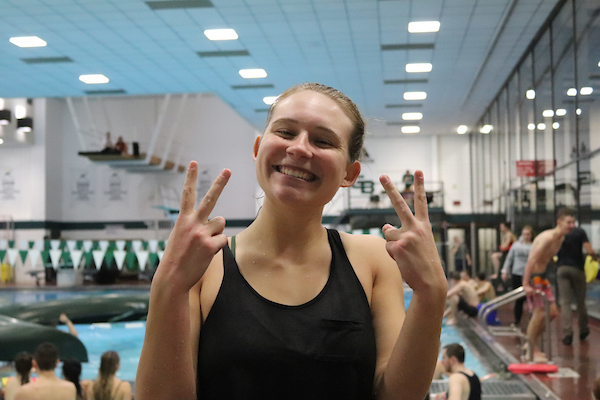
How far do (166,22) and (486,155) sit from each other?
12.3 meters

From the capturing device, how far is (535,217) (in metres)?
12.6

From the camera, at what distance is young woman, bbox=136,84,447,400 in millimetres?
1240

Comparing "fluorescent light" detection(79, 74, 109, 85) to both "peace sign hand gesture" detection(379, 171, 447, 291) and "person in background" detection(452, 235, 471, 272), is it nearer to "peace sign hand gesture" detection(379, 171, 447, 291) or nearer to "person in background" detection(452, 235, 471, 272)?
"person in background" detection(452, 235, 471, 272)

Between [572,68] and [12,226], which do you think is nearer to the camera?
[572,68]

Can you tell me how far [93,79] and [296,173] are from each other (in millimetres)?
15489

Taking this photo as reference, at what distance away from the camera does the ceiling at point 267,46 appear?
10.6 m

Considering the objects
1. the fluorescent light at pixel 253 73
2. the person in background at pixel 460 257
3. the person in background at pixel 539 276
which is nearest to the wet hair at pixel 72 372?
the person in background at pixel 539 276

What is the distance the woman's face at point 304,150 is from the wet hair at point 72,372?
508 centimetres

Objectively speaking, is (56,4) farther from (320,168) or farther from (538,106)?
(320,168)

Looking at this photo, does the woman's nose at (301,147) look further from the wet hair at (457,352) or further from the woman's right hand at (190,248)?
the wet hair at (457,352)

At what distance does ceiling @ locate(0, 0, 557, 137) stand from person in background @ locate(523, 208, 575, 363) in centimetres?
368

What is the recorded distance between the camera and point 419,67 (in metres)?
14.2

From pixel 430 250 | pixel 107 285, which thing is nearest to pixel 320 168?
pixel 430 250

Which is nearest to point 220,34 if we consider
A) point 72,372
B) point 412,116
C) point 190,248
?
point 72,372
